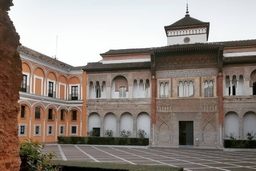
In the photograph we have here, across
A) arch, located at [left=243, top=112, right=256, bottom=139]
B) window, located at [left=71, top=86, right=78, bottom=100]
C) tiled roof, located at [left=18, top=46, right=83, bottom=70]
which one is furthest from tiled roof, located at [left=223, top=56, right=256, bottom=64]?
window, located at [left=71, top=86, right=78, bottom=100]

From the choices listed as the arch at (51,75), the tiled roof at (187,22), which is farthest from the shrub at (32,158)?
the tiled roof at (187,22)

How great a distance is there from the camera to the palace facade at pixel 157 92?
28391 mm

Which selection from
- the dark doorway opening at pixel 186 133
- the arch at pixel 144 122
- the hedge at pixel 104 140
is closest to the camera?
the hedge at pixel 104 140

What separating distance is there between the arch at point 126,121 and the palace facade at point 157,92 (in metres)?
0.11

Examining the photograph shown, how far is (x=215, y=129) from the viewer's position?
2825 centimetres

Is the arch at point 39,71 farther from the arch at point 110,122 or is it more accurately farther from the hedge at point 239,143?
the hedge at point 239,143

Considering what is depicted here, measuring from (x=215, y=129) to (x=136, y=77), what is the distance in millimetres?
10235

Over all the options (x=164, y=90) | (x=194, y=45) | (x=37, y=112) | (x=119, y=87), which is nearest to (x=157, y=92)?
(x=164, y=90)

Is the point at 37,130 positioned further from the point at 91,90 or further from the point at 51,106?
the point at 91,90

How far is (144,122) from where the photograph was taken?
31.3m

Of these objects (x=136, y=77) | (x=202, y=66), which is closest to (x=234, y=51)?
(x=202, y=66)

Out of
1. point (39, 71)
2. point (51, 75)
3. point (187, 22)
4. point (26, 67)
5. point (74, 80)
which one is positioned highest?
point (187, 22)

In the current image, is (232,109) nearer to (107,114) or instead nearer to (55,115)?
(107,114)

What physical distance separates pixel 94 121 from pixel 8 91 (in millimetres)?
29647
